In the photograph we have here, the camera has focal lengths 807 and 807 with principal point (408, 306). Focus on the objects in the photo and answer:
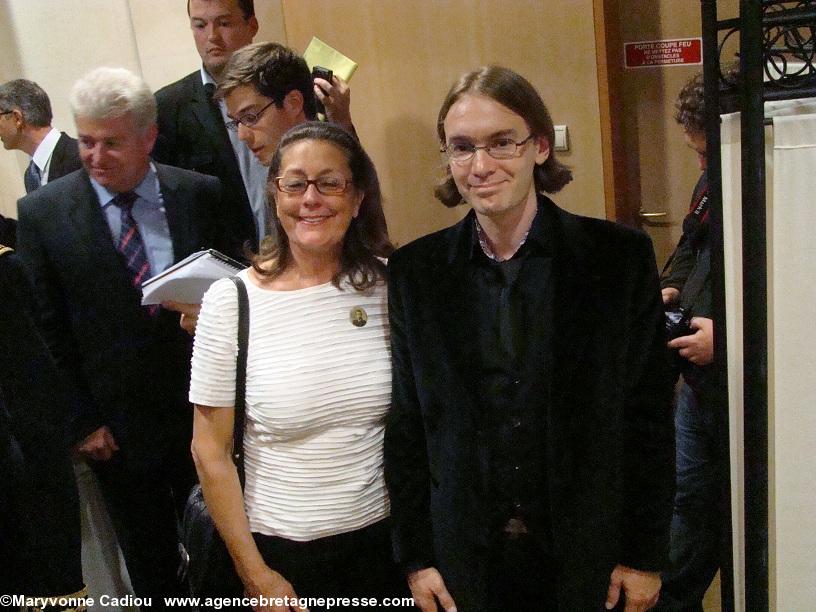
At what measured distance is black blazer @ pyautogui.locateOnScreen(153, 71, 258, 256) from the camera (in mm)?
2182

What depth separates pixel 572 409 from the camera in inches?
50.6

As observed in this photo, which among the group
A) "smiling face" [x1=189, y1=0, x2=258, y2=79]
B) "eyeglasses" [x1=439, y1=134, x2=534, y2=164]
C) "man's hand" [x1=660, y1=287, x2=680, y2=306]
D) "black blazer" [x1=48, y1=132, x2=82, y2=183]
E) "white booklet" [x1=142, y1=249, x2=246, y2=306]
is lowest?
"man's hand" [x1=660, y1=287, x2=680, y2=306]

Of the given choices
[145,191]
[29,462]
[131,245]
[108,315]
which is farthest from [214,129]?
[29,462]

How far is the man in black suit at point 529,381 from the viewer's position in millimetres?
1276

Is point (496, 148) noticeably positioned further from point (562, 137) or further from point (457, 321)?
point (562, 137)

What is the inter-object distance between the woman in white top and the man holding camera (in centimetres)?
78

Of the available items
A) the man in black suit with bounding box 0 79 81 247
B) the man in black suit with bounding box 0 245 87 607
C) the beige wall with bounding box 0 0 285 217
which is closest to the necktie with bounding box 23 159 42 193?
the man in black suit with bounding box 0 79 81 247

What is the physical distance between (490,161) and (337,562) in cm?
77

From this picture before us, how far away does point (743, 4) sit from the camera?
1232 millimetres

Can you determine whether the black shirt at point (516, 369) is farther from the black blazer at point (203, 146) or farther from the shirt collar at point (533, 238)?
the black blazer at point (203, 146)

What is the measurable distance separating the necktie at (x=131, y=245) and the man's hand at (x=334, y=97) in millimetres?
527

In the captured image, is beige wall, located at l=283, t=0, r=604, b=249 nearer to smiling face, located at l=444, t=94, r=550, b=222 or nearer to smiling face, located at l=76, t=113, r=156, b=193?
smiling face, located at l=76, t=113, r=156, b=193

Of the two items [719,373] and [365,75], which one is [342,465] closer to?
[719,373]

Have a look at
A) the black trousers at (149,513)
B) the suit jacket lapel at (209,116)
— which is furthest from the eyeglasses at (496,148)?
the black trousers at (149,513)
